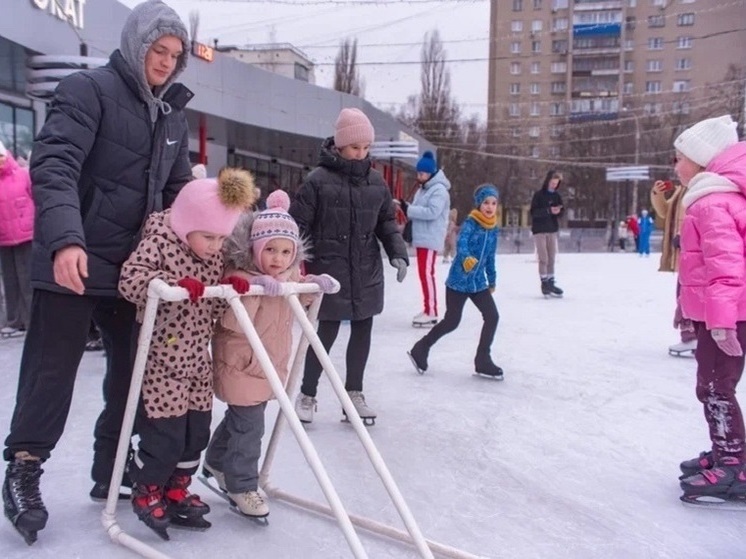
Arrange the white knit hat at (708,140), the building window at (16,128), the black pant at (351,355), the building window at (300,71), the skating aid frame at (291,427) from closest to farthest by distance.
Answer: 1. the skating aid frame at (291,427)
2. the white knit hat at (708,140)
3. the black pant at (351,355)
4. the building window at (16,128)
5. the building window at (300,71)

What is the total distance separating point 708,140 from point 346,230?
170 cm

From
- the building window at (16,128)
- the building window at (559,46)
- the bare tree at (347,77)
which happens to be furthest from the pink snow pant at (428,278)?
the building window at (559,46)

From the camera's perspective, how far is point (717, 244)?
2.99m

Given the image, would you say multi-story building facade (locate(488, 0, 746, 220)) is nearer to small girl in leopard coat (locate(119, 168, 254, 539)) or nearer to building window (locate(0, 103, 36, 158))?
building window (locate(0, 103, 36, 158))

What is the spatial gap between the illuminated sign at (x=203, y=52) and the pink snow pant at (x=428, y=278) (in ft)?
25.3

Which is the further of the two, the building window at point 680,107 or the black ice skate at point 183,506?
the building window at point 680,107

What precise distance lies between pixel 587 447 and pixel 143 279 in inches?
95.6

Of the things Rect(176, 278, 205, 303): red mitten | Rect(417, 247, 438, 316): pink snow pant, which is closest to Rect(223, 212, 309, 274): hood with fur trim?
Rect(176, 278, 205, 303): red mitten

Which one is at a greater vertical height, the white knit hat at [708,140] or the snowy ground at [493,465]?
the white knit hat at [708,140]

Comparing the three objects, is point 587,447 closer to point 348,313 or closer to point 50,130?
point 348,313

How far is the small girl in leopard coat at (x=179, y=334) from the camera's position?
8.00ft

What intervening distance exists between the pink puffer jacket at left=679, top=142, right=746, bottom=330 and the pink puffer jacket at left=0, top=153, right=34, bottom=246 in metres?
4.85

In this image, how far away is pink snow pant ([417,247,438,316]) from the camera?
7809 mm

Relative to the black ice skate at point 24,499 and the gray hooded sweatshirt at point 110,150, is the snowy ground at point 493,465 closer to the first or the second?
the black ice skate at point 24,499
